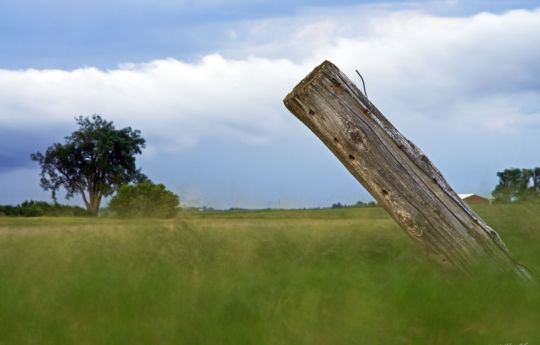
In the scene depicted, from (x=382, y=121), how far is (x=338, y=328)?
992mm

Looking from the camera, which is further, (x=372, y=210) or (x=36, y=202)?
(x=36, y=202)

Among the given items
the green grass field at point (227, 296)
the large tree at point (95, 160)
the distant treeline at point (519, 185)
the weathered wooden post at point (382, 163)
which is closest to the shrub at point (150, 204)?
the green grass field at point (227, 296)

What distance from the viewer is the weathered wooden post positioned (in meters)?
1.90

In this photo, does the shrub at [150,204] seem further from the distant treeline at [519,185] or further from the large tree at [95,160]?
the large tree at [95,160]

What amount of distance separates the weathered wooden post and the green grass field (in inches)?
10.5

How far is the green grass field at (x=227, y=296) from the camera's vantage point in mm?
1319

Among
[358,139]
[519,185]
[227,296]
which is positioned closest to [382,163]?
[358,139]

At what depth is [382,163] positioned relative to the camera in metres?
1.91

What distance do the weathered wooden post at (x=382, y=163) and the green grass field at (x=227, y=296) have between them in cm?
27

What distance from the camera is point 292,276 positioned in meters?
1.46

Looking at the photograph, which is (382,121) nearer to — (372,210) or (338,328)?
(372,210)

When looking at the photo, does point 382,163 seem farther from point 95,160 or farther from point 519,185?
point 95,160

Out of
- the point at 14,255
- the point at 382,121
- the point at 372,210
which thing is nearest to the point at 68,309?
the point at 14,255

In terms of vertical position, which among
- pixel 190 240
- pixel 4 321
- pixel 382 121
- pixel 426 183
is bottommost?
pixel 4 321
